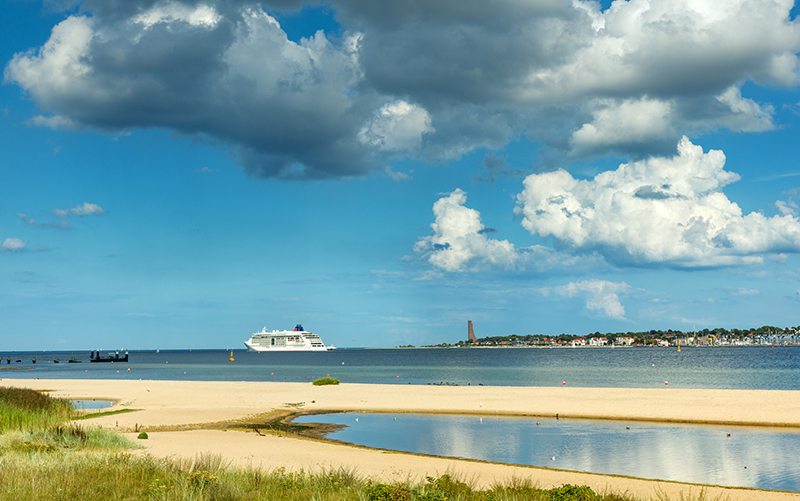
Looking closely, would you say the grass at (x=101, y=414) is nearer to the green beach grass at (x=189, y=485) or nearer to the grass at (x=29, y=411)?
A: the grass at (x=29, y=411)

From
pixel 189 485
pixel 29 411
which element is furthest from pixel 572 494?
pixel 29 411

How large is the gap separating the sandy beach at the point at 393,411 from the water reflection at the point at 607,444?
2141mm

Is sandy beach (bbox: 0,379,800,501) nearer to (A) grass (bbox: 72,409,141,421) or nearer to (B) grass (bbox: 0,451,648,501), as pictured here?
(A) grass (bbox: 72,409,141,421)

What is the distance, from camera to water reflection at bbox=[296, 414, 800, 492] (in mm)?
19469

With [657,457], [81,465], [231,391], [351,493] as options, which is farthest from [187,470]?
[231,391]

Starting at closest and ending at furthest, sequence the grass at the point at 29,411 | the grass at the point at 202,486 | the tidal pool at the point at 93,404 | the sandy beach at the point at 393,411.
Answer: the grass at the point at 202,486
the sandy beach at the point at 393,411
the grass at the point at 29,411
the tidal pool at the point at 93,404

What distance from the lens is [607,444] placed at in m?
24.9

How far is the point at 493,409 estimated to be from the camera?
3694 cm

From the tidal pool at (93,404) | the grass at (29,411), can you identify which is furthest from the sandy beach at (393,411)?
the grass at (29,411)

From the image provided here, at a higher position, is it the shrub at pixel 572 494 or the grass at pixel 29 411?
the grass at pixel 29 411

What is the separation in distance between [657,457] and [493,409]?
1564cm

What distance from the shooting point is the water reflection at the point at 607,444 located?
1947cm

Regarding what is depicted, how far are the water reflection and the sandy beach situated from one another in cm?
214

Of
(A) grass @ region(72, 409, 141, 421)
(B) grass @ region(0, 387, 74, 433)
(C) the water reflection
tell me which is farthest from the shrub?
(A) grass @ region(72, 409, 141, 421)
